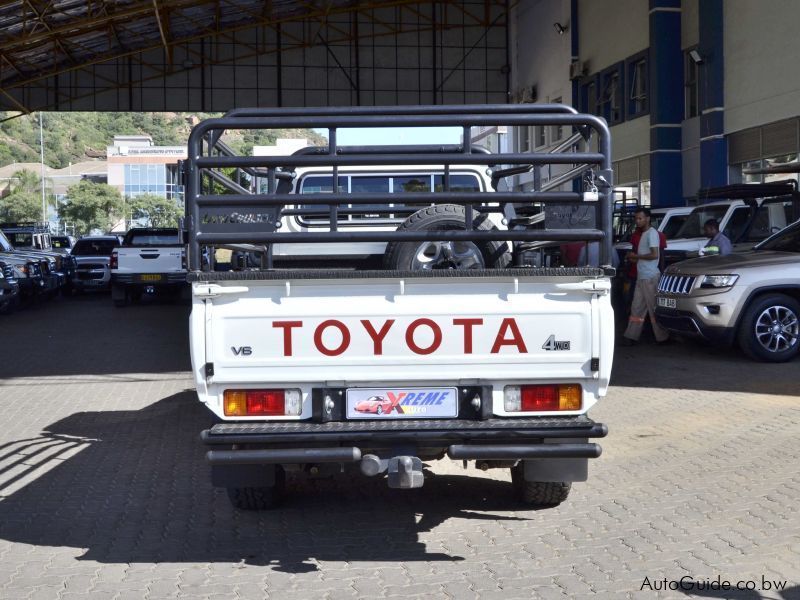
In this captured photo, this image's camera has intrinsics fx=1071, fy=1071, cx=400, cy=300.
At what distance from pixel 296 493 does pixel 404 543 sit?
4.62 ft

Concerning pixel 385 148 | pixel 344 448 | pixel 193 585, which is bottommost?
pixel 193 585

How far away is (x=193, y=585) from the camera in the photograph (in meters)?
5.10

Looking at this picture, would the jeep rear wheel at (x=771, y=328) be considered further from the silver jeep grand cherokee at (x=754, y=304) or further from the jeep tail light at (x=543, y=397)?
the jeep tail light at (x=543, y=397)

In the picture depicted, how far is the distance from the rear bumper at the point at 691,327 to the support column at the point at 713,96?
11762 mm

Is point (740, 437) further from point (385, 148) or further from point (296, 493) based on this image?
point (385, 148)

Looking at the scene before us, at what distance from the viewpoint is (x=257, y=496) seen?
636cm

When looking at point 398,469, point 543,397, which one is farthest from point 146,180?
point 398,469

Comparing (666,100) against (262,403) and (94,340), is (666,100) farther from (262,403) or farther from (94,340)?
(262,403)

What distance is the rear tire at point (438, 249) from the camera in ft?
19.2

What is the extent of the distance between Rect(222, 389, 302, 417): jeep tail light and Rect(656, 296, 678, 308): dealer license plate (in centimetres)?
910

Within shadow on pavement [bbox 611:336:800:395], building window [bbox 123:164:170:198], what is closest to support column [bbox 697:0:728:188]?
shadow on pavement [bbox 611:336:800:395]

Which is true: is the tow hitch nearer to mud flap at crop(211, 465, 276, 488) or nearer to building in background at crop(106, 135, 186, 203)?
mud flap at crop(211, 465, 276, 488)

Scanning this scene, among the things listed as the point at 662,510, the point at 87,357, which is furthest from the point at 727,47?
the point at 662,510

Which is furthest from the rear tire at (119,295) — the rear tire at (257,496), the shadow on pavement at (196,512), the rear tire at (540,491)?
the rear tire at (540,491)
